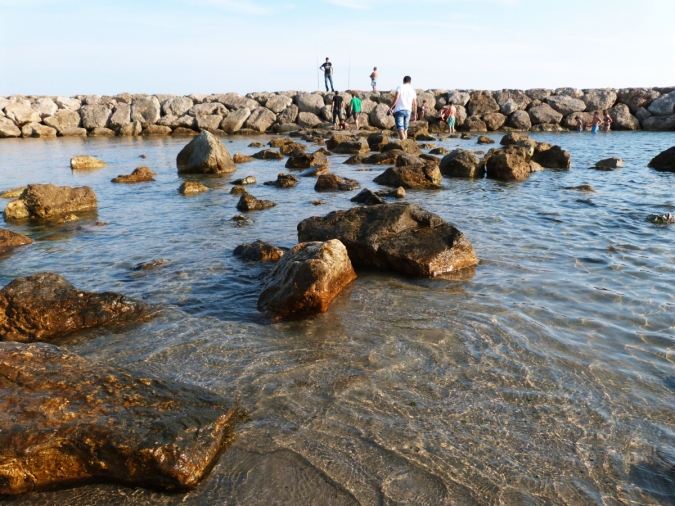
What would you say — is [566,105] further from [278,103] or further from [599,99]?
[278,103]

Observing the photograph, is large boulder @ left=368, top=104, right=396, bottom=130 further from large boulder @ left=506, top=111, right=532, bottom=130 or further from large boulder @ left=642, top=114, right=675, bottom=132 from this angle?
large boulder @ left=642, top=114, right=675, bottom=132

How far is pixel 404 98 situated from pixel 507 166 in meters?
5.95

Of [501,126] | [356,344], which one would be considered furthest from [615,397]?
[501,126]

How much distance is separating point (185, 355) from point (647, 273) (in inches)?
198

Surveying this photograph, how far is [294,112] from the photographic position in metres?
31.0

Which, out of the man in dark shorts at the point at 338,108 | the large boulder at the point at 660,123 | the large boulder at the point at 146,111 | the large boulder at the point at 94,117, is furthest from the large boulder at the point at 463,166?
the large boulder at the point at 94,117

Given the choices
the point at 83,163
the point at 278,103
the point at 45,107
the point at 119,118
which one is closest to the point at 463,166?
the point at 83,163

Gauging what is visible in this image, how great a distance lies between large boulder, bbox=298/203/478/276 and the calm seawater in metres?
0.22

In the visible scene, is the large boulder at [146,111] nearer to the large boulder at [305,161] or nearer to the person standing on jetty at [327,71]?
the person standing on jetty at [327,71]

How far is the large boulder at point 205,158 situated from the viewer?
47.7 ft

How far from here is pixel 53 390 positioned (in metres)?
2.95

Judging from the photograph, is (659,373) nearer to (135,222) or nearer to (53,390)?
(53,390)

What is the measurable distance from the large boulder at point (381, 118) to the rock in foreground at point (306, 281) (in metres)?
24.9

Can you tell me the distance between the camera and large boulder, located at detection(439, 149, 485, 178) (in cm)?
1345
